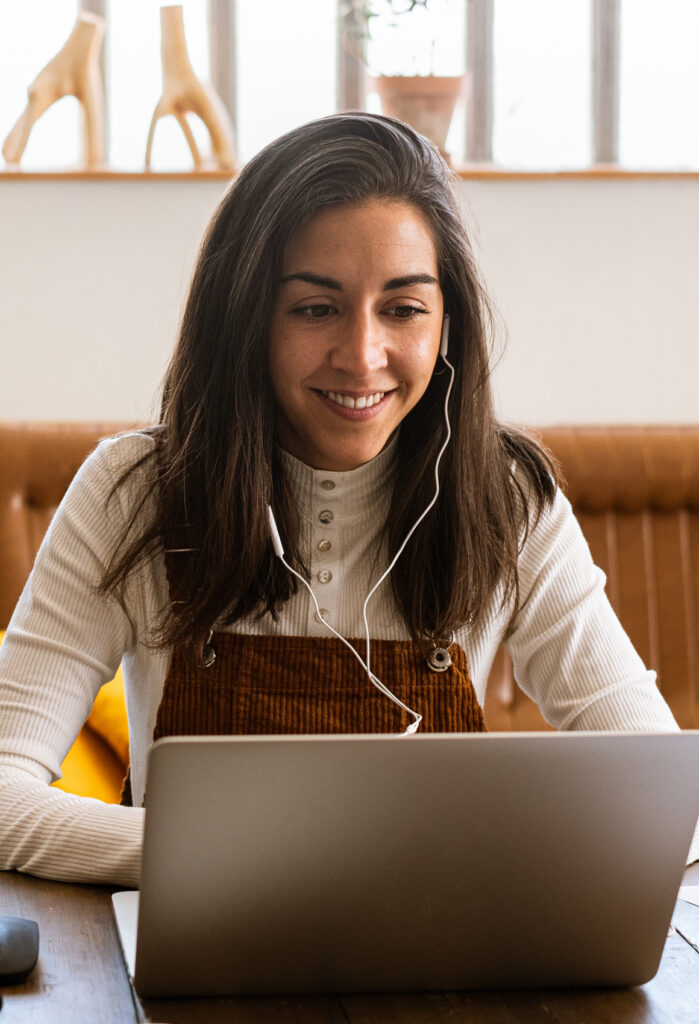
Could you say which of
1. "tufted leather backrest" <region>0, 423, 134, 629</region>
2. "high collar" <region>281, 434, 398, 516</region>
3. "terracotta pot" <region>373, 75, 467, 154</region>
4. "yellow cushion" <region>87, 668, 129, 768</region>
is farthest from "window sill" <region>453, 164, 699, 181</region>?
"high collar" <region>281, 434, 398, 516</region>

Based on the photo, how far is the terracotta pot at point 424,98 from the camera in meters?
2.65

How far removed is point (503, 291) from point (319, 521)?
1.47 m

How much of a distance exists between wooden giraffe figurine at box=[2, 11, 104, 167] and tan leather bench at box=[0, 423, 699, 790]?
718mm

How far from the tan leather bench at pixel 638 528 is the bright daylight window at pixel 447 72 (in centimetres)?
76

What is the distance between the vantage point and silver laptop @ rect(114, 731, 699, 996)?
0.68 m

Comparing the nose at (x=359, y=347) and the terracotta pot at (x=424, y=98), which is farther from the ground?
the terracotta pot at (x=424, y=98)

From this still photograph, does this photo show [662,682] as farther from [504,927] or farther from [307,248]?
[504,927]

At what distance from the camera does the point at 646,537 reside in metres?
2.37

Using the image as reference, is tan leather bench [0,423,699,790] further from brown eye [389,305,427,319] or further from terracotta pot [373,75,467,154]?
brown eye [389,305,427,319]

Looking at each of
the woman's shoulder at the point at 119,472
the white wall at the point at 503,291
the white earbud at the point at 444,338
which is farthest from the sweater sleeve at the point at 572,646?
the white wall at the point at 503,291

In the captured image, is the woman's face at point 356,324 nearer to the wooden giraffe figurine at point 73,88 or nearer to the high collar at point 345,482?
the high collar at point 345,482

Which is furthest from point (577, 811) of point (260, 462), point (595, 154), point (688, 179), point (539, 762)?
point (595, 154)

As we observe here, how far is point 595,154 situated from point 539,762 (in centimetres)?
244

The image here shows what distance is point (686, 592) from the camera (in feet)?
7.72
